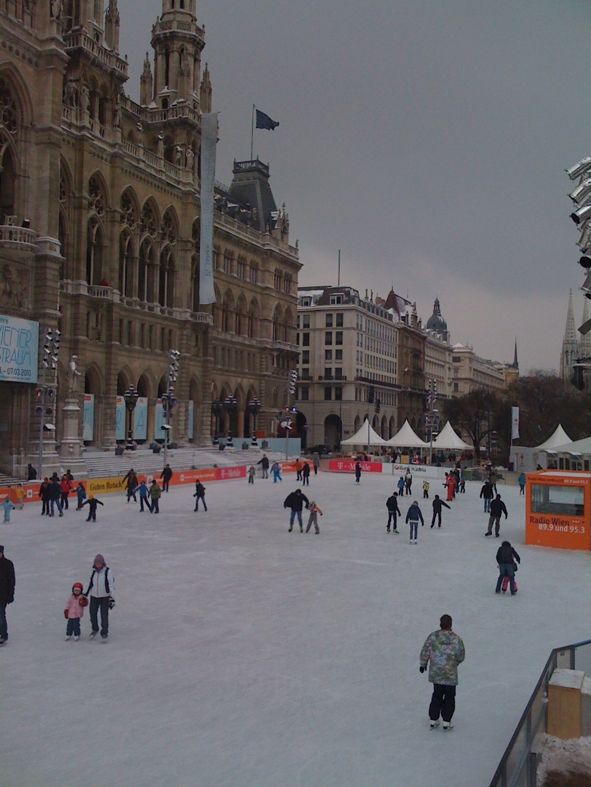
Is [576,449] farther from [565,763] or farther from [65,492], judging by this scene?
[565,763]

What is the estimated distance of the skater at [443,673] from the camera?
353 inches

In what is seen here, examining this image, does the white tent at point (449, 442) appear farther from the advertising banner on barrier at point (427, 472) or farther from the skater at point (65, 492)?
the skater at point (65, 492)

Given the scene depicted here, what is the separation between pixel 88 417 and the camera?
50.8m

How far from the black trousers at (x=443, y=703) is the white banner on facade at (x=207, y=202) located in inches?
2034

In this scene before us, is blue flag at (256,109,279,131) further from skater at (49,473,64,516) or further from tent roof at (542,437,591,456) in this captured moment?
skater at (49,473,64,516)

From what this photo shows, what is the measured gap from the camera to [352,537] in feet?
79.8

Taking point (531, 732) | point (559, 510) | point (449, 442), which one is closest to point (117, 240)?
point (449, 442)

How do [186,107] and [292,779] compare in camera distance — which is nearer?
[292,779]

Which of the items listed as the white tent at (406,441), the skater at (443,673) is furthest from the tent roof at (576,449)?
the skater at (443,673)

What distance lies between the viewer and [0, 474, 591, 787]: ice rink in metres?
8.06

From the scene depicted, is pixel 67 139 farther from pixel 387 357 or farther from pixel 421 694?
pixel 387 357

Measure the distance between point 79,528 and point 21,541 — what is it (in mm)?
2881

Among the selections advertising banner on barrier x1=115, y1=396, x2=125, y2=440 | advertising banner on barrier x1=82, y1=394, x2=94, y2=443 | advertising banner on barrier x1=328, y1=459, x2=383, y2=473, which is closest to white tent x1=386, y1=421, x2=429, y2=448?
advertising banner on barrier x1=328, y1=459, x2=383, y2=473

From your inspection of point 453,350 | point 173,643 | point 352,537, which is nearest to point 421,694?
point 173,643
